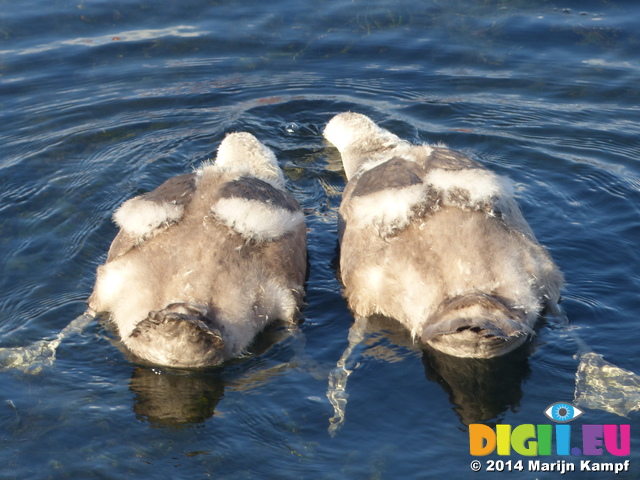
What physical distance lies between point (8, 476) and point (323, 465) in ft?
7.47

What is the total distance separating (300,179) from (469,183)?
370cm

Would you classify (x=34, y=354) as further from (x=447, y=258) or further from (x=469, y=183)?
(x=469, y=183)

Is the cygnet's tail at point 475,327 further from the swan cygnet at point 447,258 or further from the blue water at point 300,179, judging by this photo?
the blue water at point 300,179

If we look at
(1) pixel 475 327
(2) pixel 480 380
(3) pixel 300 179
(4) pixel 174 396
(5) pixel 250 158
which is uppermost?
(5) pixel 250 158

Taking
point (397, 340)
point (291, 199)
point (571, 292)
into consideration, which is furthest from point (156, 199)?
point (571, 292)

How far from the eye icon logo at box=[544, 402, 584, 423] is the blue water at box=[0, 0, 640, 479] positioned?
7cm

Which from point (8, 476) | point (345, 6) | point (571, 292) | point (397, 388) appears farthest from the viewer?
point (345, 6)

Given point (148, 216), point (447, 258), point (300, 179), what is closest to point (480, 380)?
point (447, 258)

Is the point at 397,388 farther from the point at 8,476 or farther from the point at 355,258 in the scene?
the point at 8,476

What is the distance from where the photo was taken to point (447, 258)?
6.93 metres

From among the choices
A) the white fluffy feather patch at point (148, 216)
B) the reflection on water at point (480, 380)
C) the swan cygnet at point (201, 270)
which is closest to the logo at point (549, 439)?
the reflection on water at point (480, 380)

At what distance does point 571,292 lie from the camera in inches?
316

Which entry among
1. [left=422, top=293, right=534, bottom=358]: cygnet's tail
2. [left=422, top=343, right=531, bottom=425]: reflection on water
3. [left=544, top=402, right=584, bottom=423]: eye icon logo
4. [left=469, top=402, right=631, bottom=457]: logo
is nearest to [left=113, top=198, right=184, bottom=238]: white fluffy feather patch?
[left=422, top=293, right=534, bottom=358]: cygnet's tail

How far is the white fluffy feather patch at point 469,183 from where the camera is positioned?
7266mm
